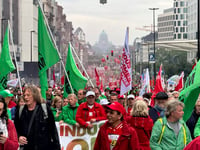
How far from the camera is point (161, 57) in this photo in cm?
15538

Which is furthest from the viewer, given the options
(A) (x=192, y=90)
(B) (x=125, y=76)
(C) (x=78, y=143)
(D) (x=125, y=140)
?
(B) (x=125, y=76)

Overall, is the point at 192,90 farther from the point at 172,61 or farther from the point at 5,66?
the point at 172,61

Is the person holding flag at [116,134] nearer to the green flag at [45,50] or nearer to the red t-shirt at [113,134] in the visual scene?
the red t-shirt at [113,134]

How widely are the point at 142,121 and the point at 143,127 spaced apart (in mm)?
117

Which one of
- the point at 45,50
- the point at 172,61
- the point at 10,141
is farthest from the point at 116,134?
the point at 172,61

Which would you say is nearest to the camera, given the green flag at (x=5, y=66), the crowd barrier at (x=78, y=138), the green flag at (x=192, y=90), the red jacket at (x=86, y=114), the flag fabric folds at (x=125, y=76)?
the green flag at (x=192, y=90)

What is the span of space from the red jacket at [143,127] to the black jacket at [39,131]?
49.7 inches

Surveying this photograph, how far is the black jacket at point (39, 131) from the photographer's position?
8000 mm

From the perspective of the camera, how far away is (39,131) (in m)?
8.02

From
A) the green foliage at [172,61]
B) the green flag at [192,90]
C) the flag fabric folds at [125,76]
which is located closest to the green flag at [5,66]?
the flag fabric folds at [125,76]

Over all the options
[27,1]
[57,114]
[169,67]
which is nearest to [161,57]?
[169,67]

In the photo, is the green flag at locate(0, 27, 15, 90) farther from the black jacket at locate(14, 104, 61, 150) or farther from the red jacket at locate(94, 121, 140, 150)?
the red jacket at locate(94, 121, 140, 150)

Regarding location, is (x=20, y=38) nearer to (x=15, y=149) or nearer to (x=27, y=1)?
(x=27, y=1)

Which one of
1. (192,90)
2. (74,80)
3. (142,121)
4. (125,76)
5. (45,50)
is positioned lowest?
(142,121)
